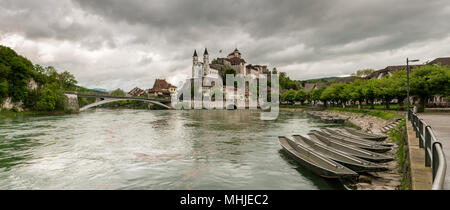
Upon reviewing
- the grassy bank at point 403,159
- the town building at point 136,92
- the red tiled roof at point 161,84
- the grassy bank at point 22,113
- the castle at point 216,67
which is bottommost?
the grassy bank at point 403,159

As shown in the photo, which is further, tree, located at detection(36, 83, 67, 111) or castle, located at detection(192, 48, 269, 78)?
castle, located at detection(192, 48, 269, 78)

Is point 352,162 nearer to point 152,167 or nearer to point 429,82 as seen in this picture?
A: point 152,167

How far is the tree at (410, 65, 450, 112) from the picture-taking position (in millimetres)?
30938

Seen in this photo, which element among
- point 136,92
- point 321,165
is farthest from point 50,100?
point 136,92

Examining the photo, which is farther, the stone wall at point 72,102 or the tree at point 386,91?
the stone wall at point 72,102

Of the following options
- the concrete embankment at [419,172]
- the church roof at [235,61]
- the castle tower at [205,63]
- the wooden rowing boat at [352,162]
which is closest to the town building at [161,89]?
the castle tower at [205,63]

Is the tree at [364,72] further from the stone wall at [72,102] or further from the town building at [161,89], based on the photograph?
the stone wall at [72,102]

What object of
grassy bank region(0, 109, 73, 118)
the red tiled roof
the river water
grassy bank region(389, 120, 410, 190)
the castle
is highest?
the castle

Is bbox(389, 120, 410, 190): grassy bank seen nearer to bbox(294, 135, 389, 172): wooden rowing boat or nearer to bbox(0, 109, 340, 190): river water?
bbox(294, 135, 389, 172): wooden rowing boat

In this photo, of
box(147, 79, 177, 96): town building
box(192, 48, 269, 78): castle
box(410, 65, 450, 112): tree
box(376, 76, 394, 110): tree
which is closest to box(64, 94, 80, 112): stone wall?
box(147, 79, 177, 96): town building

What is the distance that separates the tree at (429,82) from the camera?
30938 mm

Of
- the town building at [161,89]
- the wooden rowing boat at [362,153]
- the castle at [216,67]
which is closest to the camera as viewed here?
the wooden rowing boat at [362,153]
